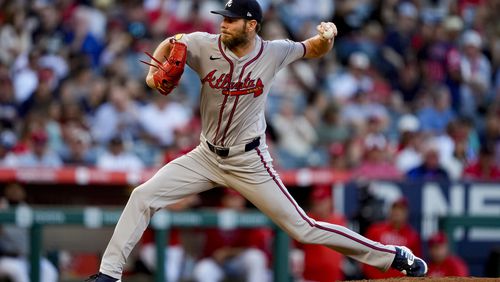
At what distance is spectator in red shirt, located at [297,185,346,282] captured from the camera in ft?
30.7

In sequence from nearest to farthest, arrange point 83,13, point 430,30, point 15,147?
1. point 15,147
2. point 83,13
3. point 430,30

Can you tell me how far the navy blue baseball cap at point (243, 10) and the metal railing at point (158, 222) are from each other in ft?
10.3

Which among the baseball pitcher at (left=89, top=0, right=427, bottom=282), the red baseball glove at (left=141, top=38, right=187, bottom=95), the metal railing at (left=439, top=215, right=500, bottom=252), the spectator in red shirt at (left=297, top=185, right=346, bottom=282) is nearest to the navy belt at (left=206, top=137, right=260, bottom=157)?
the baseball pitcher at (left=89, top=0, right=427, bottom=282)

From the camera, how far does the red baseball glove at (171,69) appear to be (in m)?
6.19

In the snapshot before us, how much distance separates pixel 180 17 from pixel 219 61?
758 cm

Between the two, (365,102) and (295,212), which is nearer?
(295,212)

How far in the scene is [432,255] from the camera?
31.1 feet

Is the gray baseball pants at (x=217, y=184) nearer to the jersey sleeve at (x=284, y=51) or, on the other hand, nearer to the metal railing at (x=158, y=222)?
the jersey sleeve at (x=284, y=51)

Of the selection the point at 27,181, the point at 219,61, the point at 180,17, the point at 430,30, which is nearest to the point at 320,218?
the point at 27,181

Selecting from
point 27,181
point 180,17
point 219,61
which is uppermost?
point 180,17

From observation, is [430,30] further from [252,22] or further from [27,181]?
[252,22]

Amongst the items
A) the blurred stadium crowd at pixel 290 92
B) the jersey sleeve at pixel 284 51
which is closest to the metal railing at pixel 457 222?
the blurred stadium crowd at pixel 290 92

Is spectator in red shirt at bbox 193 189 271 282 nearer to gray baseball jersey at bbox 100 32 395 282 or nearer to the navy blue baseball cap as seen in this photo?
gray baseball jersey at bbox 100 32 395 282

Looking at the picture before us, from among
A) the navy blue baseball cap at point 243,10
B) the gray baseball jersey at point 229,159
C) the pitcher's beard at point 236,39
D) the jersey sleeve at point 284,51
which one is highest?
the navy blue baseball cap at point 243,10
